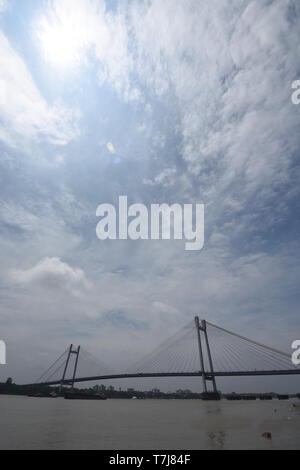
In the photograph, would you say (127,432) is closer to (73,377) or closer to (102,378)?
(102,378)

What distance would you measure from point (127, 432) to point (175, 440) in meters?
3.71

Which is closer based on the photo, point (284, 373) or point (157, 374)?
point (284, 373)

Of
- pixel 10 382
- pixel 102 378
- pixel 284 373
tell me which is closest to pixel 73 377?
pixel 102 378

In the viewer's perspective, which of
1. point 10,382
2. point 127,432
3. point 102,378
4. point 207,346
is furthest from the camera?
point 10,382
